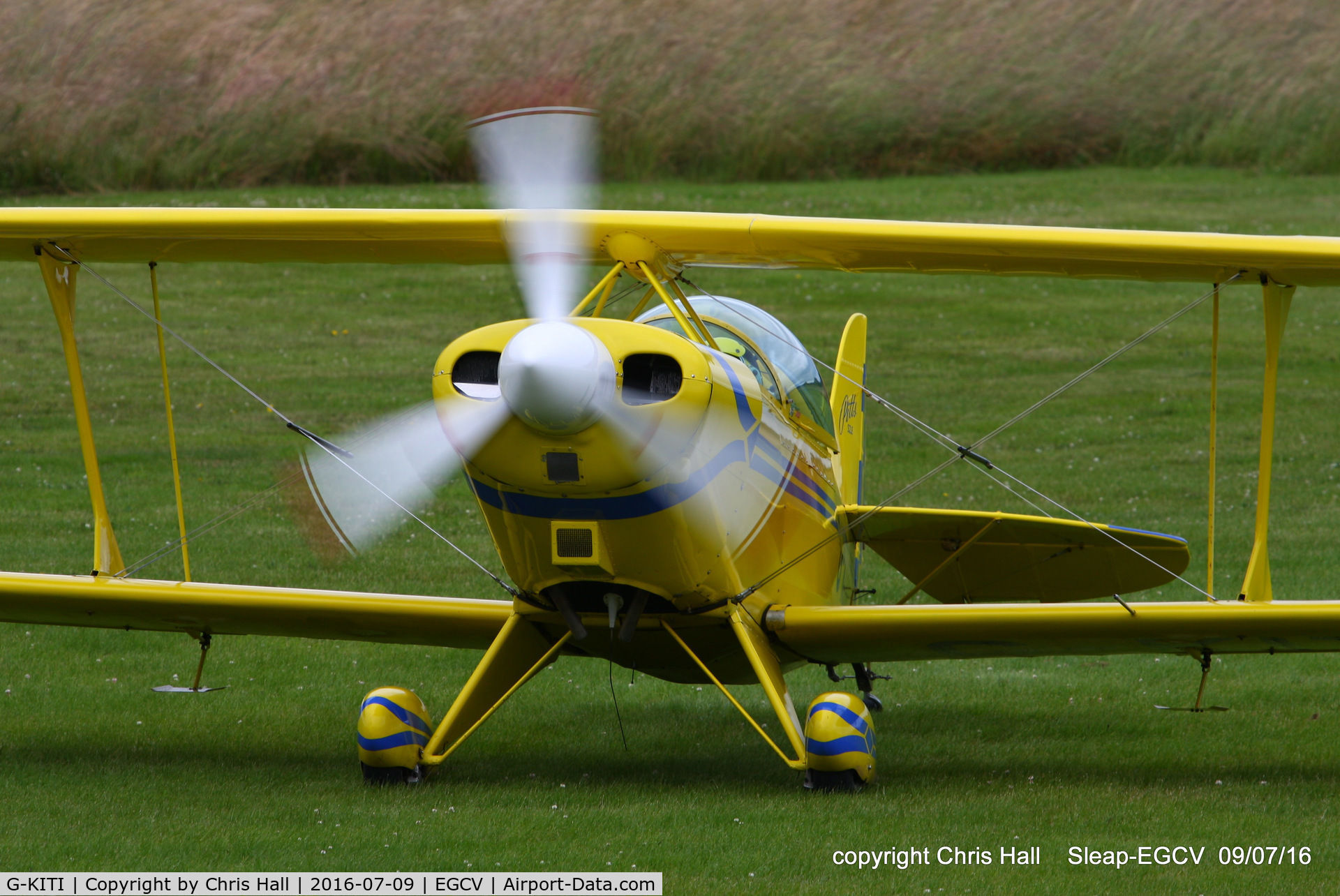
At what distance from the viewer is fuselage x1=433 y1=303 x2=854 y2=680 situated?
228 inches

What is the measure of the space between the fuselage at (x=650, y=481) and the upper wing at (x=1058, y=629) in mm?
340

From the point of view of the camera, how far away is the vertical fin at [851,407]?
8.98 m

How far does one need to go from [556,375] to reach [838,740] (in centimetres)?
215

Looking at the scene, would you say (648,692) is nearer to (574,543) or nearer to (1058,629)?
(1058,629)

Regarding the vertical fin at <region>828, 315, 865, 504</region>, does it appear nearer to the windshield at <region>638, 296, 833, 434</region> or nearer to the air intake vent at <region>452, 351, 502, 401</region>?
the windshield at <region>638, 296, 833, 434</region>

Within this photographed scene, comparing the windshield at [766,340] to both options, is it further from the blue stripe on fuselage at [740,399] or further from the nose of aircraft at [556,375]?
the nose of aircraft at [556,375]

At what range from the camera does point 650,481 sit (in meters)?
5.98

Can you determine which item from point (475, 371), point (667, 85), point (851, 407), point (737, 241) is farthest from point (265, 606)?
point (667, 85)

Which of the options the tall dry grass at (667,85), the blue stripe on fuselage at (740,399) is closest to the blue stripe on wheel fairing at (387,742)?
the blue stripe on fuselage at (740,399)

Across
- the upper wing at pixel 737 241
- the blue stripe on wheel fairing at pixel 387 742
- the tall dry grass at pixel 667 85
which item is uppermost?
the tall dry grass at pixel 667 85


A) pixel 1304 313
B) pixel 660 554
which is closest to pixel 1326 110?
pixel 1304 313

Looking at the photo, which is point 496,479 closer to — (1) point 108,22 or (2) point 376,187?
(2) point 376,187

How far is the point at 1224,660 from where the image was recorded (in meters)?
9.83

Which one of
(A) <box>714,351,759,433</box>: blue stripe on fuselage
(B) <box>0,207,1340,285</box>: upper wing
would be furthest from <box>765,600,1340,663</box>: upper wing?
(B) <box>0,207,1340,285</box>: upper wing
